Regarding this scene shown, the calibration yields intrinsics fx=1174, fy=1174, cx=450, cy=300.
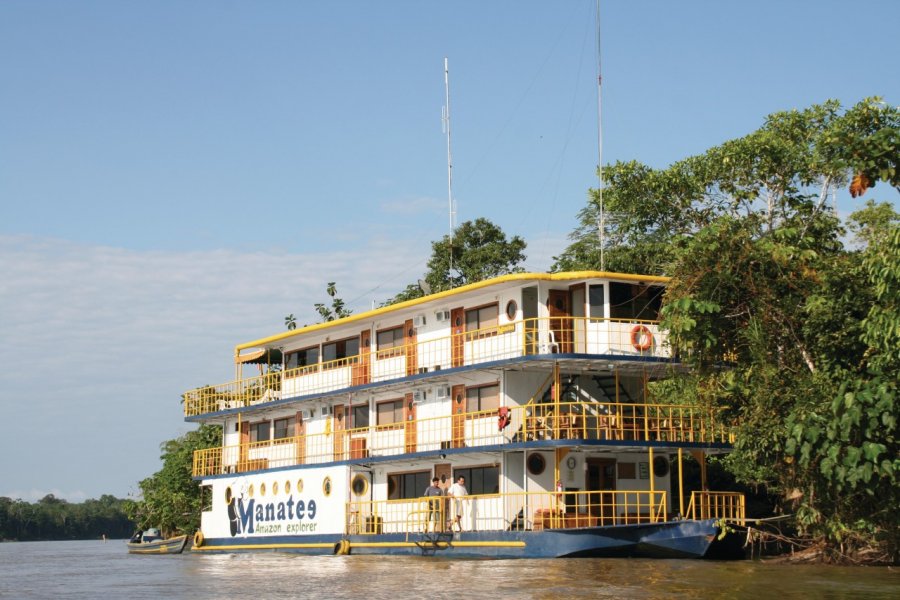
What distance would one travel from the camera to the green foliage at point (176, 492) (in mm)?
53406

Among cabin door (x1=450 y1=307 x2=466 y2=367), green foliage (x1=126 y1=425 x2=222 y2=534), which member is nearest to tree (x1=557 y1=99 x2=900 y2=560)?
cabin door (x1=450 y1=307 x2=466 y2=367)

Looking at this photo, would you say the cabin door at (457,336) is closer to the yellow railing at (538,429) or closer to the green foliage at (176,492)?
the yellow railing at (538,429)

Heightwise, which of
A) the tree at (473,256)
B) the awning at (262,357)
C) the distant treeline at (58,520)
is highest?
the tree at (473,256)

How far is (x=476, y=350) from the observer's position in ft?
108

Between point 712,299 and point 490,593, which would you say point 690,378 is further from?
point 490,593

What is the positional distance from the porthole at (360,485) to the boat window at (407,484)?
94cm

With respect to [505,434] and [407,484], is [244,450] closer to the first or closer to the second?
[407,484]

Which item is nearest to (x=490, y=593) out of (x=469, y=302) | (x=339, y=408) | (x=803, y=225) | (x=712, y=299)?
(x=712, y=299)

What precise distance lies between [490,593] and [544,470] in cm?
975

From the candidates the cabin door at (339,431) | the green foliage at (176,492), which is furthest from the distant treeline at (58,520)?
the cabin door at (339,431)

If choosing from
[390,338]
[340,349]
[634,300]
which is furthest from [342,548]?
[634,300]

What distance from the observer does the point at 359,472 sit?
3619 cm

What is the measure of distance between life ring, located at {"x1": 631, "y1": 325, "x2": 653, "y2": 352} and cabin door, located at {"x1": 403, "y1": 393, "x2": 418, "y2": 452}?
7202 millimetres

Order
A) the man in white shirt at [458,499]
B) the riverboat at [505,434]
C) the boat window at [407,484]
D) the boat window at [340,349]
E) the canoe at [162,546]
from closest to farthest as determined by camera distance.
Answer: the riverboat at [505,434], the man in white shirt at [458,499], the boat window at [407,484], the boat window at [340,349], the canoe at [162,546]
